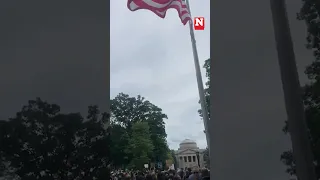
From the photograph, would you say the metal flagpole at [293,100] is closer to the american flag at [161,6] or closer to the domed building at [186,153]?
the american flag at [161,6]

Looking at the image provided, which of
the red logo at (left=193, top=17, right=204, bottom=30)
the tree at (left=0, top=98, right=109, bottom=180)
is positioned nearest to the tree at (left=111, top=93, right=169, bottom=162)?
the red logo at (left=193, top=17, right=204, bottom=30)

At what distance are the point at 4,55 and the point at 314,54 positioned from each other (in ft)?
17.2

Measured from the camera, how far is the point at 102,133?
664 cm

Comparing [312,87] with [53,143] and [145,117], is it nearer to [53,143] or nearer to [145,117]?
[53,143]

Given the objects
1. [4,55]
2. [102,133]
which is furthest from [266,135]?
[4,55]

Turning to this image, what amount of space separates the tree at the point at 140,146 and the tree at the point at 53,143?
2817 centimetres

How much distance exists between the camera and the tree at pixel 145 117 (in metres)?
39.6

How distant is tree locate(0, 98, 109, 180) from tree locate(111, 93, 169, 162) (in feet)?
103

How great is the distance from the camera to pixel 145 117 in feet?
146

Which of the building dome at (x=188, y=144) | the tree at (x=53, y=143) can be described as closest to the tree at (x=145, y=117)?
the building dome at (x=188, y=144)

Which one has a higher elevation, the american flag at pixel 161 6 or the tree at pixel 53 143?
the american flag at pixel 161 6

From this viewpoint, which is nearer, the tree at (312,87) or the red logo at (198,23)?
the tree at (312,87)

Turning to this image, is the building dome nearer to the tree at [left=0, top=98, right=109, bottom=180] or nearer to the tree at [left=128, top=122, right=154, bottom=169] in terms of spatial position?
the tree at [left=128, top=122, right=154, bottom=169]

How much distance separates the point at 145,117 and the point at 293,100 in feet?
131
